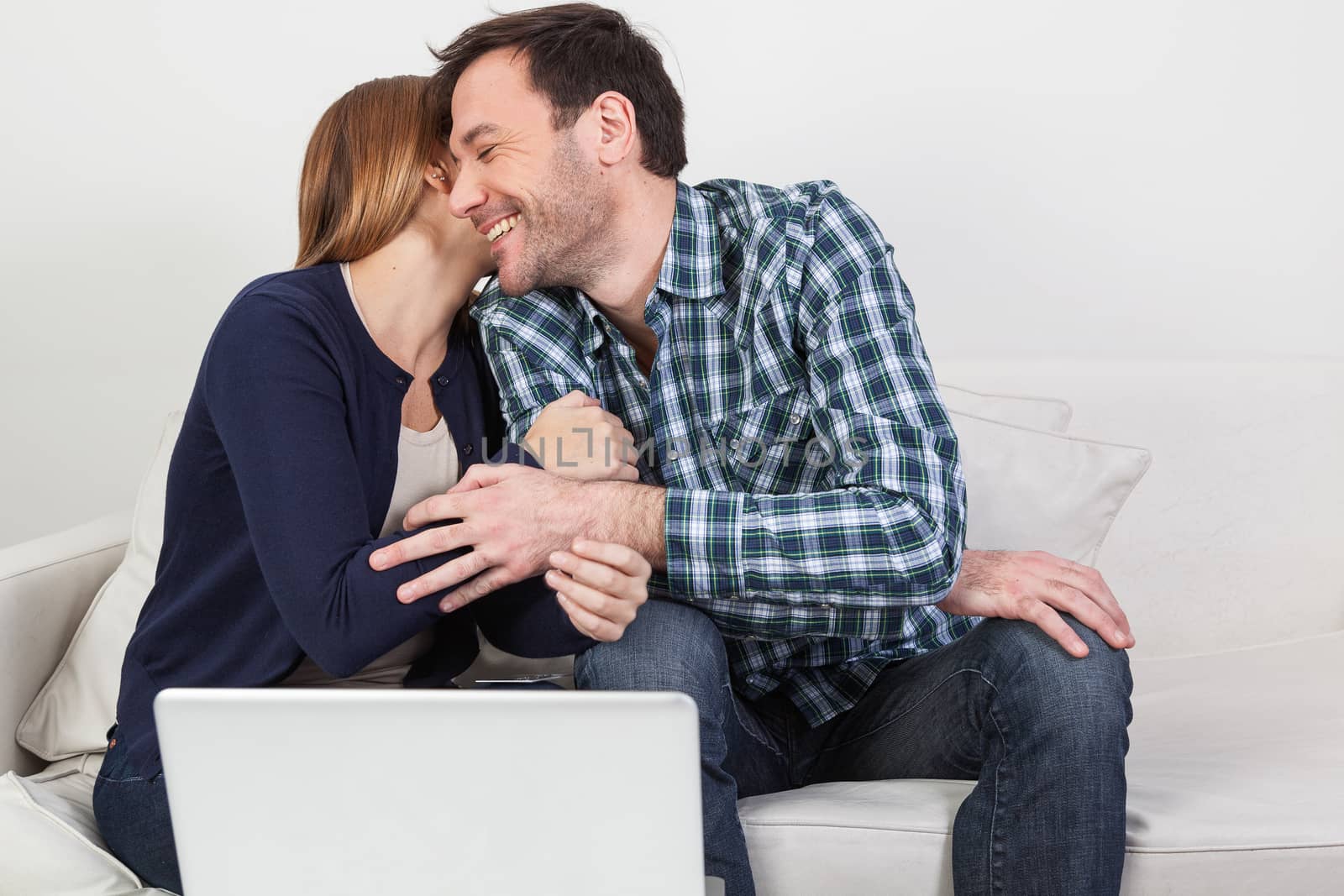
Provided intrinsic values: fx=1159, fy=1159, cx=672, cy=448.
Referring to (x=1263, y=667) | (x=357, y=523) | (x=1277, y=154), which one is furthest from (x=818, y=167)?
(x=357, y=523)

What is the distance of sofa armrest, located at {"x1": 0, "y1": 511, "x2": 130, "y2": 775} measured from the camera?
1.67 m

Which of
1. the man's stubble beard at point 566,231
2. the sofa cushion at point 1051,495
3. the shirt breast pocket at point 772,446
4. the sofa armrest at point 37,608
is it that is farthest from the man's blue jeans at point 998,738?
the sofa armrest at point 37,608

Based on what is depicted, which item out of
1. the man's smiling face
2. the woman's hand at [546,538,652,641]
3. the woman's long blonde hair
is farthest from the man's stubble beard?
the woman's hand at [546,538,652,641]

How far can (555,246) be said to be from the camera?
1.62 meters

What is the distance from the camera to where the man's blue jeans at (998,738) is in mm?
1249

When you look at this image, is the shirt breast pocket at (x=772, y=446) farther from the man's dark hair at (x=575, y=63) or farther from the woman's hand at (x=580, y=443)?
the man's dark hair at (x=575, y=63)

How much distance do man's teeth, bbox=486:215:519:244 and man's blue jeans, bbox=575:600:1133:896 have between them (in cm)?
57

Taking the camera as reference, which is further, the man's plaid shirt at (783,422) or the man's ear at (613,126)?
the man's ear at (613,126)

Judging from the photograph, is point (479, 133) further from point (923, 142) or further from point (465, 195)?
point (923, 142)

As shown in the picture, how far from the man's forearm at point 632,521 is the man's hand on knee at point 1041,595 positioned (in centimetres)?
38

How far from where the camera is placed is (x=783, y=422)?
1.60 metres

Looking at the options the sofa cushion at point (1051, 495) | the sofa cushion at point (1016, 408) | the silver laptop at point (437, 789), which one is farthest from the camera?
the sofa cushion at point (1016, 408)

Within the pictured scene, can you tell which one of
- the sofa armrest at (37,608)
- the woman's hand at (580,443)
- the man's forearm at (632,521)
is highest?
the woman's hand at (580,443)

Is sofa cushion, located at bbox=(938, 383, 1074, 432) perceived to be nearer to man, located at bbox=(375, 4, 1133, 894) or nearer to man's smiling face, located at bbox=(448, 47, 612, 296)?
man, located at bbox=(375, 4, 1133, 894)
